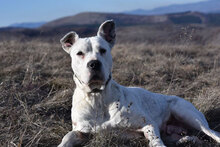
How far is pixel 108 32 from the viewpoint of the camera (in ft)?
12.6

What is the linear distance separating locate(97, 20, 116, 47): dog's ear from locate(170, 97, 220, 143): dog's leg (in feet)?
4.47

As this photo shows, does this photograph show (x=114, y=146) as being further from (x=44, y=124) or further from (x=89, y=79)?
(x=44, y=124)

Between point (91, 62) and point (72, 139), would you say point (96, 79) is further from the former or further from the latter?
point (72, 139)

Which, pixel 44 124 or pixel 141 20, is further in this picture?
pixel 141 20

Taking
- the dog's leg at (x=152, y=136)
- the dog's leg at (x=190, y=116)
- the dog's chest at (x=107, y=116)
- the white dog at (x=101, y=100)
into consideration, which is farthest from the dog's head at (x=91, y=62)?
the dog's leg at (x=190, y=116)

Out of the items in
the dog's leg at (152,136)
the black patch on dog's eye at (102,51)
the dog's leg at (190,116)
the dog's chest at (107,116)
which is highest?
the black patch on dog's eye at (102,51)

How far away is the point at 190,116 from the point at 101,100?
1.34m

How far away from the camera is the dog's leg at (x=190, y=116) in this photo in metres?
3.70

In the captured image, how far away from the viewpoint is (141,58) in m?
8.66

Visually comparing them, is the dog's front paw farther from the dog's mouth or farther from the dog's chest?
the dog's mouth

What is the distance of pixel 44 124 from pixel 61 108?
2.22 feet

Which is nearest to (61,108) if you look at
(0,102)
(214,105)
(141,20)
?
(0,102)

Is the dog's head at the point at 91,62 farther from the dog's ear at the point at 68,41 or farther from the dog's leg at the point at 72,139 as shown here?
the dog's leg at the point at 72,139

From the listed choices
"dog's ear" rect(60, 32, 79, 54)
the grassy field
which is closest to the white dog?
"dog's ear" rect(60, 32, 79, 54)
